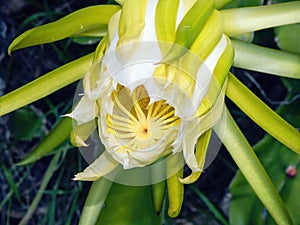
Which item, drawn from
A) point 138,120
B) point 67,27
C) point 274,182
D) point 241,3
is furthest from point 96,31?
point 274,182

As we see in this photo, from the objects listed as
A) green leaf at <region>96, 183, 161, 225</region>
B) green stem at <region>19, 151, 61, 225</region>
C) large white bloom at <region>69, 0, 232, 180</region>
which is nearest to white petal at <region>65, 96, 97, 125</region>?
large white bloom at <region>69, 0, 232, 180</region>

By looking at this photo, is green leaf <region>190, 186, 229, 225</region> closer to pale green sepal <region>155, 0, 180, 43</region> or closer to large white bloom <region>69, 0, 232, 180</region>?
large white bloom <region>69, 0, 232, 180</region>

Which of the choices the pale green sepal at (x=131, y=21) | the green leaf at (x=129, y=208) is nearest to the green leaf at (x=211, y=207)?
the green leaf at (x=129, y=208)

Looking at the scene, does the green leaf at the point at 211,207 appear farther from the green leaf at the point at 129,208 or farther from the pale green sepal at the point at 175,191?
the pale green sepal at the point at 175,191

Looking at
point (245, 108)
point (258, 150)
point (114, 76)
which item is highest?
point (114, 76)

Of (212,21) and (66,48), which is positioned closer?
(212,21)

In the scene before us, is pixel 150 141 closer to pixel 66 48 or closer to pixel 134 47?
pixel 134 47

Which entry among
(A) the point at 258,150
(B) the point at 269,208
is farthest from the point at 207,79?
(A) the point at 258,150
